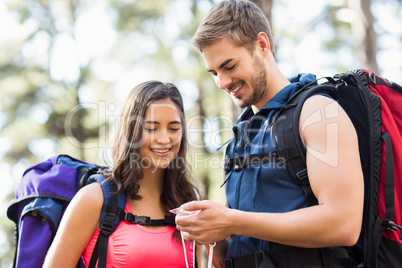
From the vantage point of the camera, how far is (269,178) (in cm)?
253

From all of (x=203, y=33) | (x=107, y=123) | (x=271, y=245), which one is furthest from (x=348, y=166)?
(x=107, y=123)

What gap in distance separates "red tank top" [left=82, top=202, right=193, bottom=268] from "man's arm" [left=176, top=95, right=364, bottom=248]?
0.68 metres

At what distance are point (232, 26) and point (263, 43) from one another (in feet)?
0.91

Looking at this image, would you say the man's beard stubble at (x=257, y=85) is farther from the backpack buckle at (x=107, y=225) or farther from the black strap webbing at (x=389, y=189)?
the backpack buckle at (x=107, y=225)

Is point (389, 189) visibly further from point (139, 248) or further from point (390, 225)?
point (139, 248)

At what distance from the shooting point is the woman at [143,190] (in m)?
2.85

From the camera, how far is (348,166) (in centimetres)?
224


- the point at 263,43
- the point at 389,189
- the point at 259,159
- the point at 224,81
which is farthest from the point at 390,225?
the point at 263,43

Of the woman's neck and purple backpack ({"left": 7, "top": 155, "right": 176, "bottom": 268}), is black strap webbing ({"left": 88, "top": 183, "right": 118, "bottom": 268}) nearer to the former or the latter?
purple backpack ({"left": 7, "top": 155, "right": 176, "bottom": 268})

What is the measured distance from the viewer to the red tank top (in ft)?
9.49

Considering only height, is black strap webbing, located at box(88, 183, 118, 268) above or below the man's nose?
below

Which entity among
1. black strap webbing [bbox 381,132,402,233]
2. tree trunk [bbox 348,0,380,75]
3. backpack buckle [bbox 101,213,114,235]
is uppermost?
tree trunk [bbox 348,0,380,75]

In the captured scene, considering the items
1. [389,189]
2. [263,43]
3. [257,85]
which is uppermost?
[263,43]

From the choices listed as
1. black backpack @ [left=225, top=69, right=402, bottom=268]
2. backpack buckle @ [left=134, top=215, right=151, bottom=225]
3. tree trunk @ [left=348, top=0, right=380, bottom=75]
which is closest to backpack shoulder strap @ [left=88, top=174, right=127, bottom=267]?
backpack buckle @ [left=134, top=215, right=151, bottom=225]
